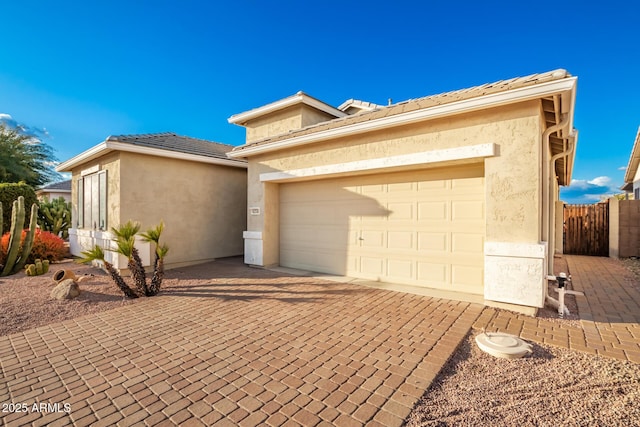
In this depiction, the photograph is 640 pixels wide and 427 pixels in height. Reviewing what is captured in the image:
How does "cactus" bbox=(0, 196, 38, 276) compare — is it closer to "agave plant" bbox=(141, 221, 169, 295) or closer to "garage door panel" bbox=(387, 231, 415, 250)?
"agave plant" bbox=(141, 221, 169, 295)

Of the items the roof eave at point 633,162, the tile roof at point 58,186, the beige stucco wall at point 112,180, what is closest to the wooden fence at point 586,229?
the roof eave at point 633,162

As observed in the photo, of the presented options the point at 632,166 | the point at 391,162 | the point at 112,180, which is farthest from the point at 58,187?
the point at 632,166

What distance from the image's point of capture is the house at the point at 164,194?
364 inches

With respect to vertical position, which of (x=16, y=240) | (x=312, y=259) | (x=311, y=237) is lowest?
(x=312, y=259)

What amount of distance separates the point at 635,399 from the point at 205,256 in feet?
35.3

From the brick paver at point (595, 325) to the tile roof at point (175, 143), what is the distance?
9.86 metres

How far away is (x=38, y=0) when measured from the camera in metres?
9.37

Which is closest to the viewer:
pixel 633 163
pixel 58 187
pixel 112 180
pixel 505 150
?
pixel 505 150

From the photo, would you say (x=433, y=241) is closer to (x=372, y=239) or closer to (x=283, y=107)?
(x=372, y=239)

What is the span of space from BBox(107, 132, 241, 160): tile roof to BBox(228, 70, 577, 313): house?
7.09ft

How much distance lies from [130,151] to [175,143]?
204 cm

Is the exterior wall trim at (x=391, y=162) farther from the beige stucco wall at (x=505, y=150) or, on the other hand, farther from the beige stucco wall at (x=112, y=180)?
the beige stucco wall at (x=112, y=180)

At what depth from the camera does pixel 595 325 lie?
477cm

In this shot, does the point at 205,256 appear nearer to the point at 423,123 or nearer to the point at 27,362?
the point at 27,362
